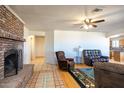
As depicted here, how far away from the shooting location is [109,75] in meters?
2.17

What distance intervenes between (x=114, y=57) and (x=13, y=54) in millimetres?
8726

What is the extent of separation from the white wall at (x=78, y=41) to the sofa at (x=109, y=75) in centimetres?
598

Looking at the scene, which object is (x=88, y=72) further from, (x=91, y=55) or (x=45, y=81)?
(x=91, y=55)

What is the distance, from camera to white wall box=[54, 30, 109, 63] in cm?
839

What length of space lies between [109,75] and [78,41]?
6.57 m

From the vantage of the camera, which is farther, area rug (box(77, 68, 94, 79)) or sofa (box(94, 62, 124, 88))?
area rug (box(77, 68, 94, 79))

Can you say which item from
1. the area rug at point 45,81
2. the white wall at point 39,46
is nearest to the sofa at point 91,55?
the area rug at point 45,81

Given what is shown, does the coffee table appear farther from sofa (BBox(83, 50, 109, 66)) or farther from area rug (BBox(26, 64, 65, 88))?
sofa (BBox(83, 50, 109, 66))

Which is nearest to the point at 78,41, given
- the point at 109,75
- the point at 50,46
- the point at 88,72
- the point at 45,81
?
the point at 50,46

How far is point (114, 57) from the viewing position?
10.6m

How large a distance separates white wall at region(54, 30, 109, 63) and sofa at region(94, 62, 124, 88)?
598 cm

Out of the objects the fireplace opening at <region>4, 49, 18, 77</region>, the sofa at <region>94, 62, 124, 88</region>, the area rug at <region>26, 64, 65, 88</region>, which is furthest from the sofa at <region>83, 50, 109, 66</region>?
the sofa at <region>94, 62, 124, 88</region>
